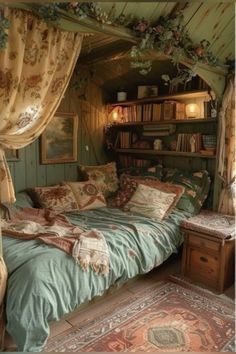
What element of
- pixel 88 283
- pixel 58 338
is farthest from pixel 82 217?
pixel 58 338

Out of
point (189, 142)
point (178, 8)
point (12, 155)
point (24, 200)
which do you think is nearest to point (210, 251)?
point (189, 142)

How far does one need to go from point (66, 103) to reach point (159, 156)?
1371mm

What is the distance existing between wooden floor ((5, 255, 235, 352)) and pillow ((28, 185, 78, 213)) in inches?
39.2

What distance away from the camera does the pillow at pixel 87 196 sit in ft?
10.3

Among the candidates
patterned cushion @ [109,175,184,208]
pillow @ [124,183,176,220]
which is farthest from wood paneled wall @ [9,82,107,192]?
pillow @ [124,183,176,220]

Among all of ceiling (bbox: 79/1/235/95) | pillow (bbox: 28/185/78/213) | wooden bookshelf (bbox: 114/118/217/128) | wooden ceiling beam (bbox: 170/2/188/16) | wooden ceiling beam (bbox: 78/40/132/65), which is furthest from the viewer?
wooden bookshelf (bbox: 114/118/217/128)

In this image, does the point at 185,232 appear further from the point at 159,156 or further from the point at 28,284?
the point at 28,284

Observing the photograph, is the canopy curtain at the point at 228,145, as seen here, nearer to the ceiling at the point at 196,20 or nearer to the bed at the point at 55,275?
the ceiling at the point at 196,20

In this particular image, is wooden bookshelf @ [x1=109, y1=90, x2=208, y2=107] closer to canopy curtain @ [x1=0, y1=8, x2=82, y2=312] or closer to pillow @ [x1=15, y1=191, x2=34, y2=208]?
canopy curtain @ [x1=0, y1=8, x2=82, y2=312]

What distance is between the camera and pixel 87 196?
3205 mm

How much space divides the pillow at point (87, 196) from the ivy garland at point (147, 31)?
1.51 meters

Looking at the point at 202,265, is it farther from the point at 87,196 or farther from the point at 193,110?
the point at 193,110

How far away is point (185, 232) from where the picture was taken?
2.73 m

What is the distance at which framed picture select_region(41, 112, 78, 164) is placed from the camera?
3.35m
